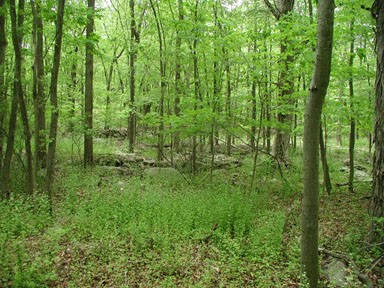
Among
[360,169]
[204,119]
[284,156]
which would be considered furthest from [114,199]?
[360,169]

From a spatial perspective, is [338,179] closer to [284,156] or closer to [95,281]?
[284,156]

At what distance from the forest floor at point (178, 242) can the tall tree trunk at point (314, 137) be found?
Result: 42 centimetres

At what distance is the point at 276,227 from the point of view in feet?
16.2

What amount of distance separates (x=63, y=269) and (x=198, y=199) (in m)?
3.38

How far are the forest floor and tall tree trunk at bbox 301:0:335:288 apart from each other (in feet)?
1.38

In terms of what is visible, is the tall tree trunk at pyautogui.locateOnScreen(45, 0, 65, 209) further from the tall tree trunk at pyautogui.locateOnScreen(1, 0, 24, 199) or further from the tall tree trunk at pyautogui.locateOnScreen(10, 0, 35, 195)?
the tall tree trunk at pyautogui.locateOnScreen(1, 0, 24, 199)

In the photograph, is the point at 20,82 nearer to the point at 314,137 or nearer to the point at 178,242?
the point at 178,242

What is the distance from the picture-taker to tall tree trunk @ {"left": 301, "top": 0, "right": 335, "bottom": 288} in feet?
9.46

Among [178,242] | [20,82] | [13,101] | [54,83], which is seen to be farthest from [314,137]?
[13,101]

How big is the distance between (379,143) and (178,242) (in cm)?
352

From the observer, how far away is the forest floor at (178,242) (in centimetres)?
378

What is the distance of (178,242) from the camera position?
4.69 m

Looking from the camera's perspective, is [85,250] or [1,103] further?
[1,103]

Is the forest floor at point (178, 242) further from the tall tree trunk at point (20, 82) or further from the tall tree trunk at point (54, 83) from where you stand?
the tall tree trunk at point (20, 82)
